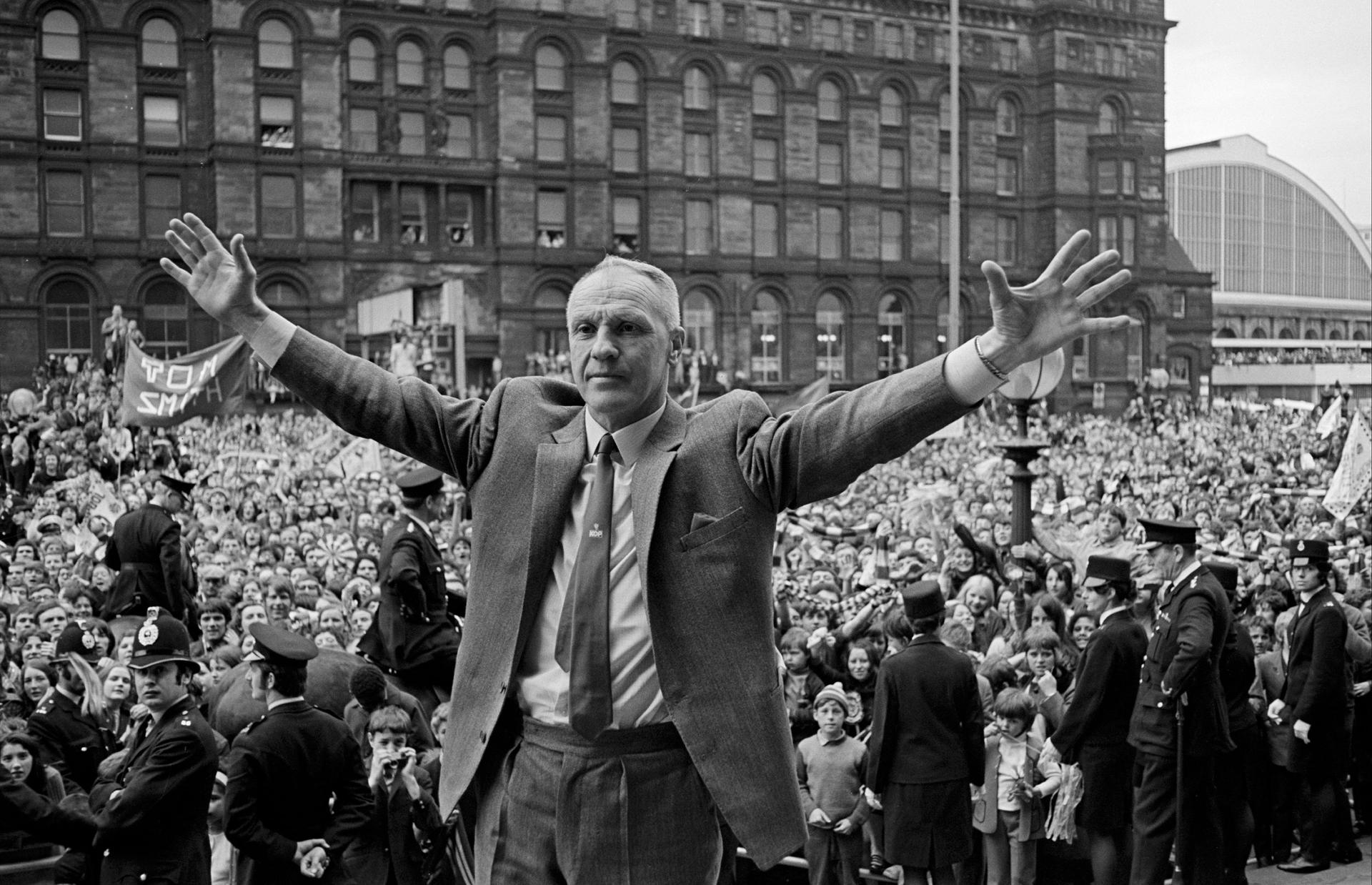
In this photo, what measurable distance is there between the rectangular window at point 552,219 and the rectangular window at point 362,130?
6.58 m

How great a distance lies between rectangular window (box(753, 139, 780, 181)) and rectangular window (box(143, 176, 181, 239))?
2289 centimetres

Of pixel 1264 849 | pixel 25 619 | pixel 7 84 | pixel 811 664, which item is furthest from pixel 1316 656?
pixel 7 84

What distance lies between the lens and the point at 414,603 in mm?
7211

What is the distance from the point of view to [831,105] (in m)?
60.3

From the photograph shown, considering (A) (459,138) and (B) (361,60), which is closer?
(B) (361,60)

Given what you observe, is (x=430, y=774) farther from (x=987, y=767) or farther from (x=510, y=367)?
(x=510, y=367)

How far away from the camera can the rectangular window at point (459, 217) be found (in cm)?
5306

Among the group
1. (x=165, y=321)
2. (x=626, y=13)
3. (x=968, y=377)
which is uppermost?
(x=626, y=13)

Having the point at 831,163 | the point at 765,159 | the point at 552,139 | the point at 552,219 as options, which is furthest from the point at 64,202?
the point at 831,163

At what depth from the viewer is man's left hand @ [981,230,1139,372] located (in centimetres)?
273

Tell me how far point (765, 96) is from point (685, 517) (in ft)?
190

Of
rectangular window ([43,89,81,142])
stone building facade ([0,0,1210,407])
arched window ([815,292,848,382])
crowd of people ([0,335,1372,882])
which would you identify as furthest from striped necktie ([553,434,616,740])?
arched window ([815,292,848,382])

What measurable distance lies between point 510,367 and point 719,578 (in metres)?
50.2

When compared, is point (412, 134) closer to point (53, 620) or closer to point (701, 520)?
point (53, 620)
